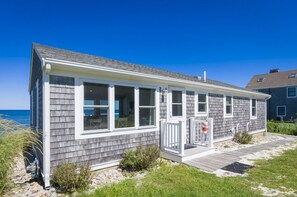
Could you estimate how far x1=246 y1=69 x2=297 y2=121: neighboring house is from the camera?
19.0 m

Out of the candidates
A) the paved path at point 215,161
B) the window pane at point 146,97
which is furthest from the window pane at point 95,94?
the paved path at point 215,161

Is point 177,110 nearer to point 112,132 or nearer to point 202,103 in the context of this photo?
point 202,103

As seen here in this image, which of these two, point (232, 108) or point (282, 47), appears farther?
point (282, 47)

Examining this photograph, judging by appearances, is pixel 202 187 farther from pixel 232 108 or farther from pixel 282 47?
pixel 282 47

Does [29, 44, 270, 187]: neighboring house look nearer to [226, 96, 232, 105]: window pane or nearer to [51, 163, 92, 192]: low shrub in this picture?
[51, 163, 92, 192]: low shrub

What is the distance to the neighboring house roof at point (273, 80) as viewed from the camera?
1960 cm

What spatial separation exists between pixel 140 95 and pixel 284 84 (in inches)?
849

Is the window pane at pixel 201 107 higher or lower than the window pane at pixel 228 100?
lower

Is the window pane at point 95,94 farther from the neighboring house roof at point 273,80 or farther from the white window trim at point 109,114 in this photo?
the neighboring house roof at point 273,80

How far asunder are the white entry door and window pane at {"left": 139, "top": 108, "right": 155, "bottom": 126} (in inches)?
34.1

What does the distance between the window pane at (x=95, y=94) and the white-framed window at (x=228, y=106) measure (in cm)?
694

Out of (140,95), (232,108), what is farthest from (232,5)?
(140,95)

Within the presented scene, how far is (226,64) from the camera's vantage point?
1752 cm

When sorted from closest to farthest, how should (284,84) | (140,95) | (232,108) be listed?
(140,95), (232,108), (284,84)
